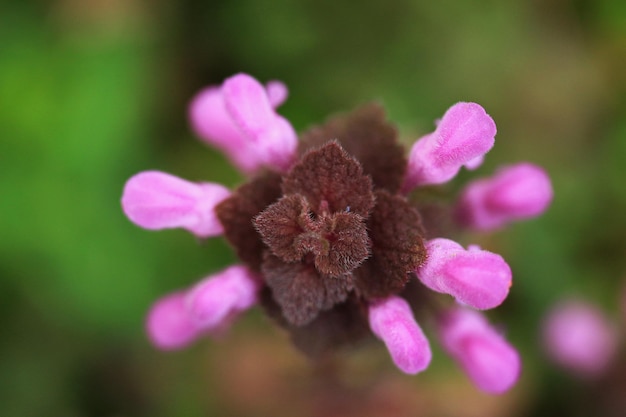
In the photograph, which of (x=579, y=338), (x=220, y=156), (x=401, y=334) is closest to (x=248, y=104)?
(x=401, y=334)

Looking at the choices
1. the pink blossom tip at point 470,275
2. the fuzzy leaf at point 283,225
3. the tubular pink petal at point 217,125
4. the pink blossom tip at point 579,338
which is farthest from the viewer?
the pink blossom tip at point 579,338

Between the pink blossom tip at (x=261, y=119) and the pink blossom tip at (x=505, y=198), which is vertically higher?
the pink blossom tip at (x=261, y=119)

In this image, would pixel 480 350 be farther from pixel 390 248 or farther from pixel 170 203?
pixel 170 203

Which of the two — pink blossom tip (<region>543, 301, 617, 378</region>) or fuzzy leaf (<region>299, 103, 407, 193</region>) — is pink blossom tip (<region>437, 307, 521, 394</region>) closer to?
fuzzy leaf (<region>299, 103, 407, 193</region>)

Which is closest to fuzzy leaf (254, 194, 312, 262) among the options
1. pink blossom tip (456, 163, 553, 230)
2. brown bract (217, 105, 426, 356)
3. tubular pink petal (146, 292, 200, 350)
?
brown bract (217, 105, 426, 356)

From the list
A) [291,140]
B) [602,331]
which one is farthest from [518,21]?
[291,140]

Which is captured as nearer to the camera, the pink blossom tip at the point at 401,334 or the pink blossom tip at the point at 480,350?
the pink blossom tip at the point at 401,334

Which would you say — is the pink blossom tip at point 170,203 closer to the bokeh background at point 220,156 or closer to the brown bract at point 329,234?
the brown bract at point 329,234

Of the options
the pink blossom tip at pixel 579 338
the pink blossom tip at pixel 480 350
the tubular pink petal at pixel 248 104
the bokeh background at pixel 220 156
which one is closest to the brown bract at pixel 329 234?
the tubular pink petal at pixel 248 104

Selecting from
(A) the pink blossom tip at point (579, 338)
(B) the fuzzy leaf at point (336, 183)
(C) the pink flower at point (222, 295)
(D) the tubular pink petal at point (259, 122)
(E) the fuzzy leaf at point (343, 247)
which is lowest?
(A) the pink blossom tip at point (579, 338)
